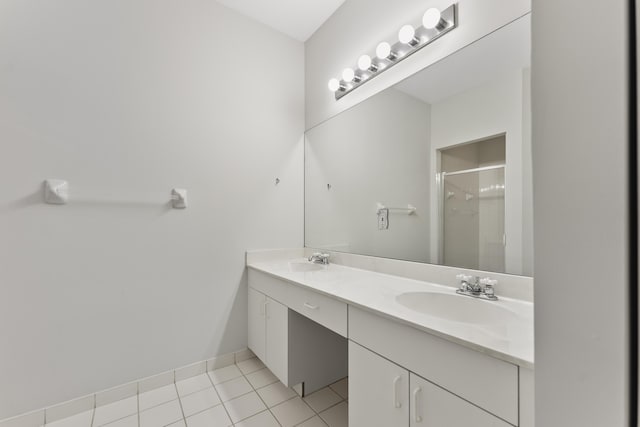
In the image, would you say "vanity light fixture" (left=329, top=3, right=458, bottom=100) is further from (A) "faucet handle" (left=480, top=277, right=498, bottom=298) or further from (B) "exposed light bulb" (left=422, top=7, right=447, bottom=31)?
(A) "faucet handle" (left=480, top=277, right=498, bottom=298)

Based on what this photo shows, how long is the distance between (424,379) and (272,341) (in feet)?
3.38

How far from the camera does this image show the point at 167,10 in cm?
168

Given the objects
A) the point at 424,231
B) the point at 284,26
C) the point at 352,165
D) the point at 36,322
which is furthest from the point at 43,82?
the point at 424,231

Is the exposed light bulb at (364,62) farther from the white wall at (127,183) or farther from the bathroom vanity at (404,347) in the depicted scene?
the bathroom vanity at (404,347)

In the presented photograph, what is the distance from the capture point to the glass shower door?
111 centimetres

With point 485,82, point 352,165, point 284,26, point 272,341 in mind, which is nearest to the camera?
point 485,82

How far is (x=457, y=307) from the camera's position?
109 cm

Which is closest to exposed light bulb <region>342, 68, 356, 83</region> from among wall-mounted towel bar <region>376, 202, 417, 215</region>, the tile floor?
wall-mounted towel bar <region>376, 202, 417, 215</region>

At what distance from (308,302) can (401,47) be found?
143cm

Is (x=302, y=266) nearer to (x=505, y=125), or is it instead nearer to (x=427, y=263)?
(x=427, y=263)

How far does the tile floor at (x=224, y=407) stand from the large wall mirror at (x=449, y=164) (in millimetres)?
903

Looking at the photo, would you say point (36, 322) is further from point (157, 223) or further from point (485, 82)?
point (485, 82)

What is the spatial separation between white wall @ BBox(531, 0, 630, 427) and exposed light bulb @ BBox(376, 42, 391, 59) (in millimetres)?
1331

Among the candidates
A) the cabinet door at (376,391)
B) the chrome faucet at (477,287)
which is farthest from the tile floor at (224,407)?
the chrome faucet at (477,287)
